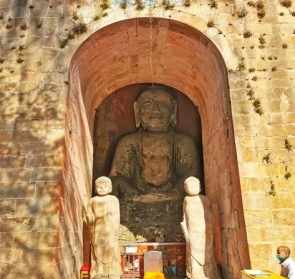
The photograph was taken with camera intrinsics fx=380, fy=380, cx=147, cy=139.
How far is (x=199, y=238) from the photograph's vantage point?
8328 mm

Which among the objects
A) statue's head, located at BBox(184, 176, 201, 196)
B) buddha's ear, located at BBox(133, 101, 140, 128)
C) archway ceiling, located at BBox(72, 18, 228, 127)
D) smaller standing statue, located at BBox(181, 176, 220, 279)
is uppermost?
archway ceiling, located at BBox(72, 18, 228, 127)

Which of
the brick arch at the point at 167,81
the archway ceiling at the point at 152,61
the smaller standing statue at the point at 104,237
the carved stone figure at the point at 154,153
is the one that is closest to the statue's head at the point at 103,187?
the smaller standing statue at the point at 104,237

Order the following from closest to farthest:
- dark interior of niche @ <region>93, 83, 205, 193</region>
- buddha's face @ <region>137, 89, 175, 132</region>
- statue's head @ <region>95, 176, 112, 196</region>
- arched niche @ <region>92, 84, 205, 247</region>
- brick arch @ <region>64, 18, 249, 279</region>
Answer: brick arch @ <region>64, 18, 249, 279</region> → statue's head @ <region>95, 176, 112, 196</region> → arched niche @ <region>92, 84, 205, 247</region> → buddha's face @ <region>137, 89, 175, 132</region> → dark interior of niche @ <region>93, 83, 205, 193</region>

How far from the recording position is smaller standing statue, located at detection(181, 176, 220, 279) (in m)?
8.20

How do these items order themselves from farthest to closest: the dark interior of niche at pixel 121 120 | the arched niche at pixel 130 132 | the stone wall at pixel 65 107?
the dark interior of niche at pixel 121 120 < the arched niche at pixel 130 132 < the stone wall at pixel 65 107

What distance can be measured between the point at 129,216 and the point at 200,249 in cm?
250

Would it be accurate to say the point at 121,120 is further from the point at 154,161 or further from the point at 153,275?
the point at 153,275

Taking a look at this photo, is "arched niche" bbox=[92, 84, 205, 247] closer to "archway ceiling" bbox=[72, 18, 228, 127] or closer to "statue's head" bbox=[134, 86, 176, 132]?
"statue's head" bbox=[134, 86, 176, 132]

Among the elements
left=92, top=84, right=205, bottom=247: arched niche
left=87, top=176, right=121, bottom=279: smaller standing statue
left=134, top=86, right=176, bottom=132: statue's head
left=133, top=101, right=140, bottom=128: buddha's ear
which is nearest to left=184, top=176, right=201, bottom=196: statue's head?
left=92, top=84, right=205, bottom=247: arched niche

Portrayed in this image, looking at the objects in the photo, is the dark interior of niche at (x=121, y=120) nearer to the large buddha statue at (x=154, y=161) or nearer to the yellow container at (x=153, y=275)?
the large buddha statue at (x=154, y=161)

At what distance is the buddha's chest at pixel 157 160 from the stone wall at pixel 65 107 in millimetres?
2321

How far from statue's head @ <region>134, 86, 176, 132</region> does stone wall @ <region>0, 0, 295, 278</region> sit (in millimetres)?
3086

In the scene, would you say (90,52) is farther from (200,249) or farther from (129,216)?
(200,249)

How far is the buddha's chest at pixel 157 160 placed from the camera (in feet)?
35.7
